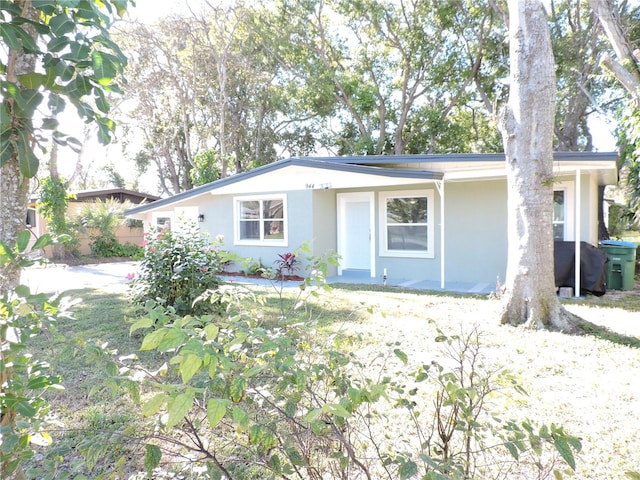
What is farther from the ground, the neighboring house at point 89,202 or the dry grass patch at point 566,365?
the neighboring house at point 89,202

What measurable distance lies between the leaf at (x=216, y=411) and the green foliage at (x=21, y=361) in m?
0.60

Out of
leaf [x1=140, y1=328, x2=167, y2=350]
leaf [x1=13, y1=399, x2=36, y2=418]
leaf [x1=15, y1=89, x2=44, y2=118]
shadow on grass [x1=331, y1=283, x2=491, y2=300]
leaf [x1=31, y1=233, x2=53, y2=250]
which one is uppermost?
leaf [x1=15, y1=89, x2=44, y2=118]

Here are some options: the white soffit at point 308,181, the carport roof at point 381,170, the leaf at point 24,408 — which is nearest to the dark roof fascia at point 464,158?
the carport roof at point 381,170

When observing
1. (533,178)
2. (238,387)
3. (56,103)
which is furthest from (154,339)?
(533,178)

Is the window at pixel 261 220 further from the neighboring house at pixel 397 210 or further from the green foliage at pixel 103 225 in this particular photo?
the green foliage at pixel 103 225

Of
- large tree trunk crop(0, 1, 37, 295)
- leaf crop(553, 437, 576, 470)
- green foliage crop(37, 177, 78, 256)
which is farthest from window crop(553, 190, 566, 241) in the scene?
green foliage crop(37, 177, 78, 256)

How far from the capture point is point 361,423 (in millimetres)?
3102

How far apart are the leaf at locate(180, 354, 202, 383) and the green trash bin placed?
11.4 m

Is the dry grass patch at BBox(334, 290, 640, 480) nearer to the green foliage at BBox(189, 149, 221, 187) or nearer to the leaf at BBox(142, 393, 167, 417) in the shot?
the leaf at BBox(142, 393, 167, 417)

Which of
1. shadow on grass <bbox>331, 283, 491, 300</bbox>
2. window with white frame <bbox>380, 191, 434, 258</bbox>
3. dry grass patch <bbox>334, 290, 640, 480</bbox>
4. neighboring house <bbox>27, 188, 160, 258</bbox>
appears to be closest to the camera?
dry grass patch <bbox>334, 290, 640, 480</bbox>

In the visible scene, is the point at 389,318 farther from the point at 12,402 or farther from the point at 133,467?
the point at 12,402

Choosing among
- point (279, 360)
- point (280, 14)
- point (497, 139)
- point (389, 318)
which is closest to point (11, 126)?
point (279, 360)

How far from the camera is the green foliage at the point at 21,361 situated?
1.23 metres

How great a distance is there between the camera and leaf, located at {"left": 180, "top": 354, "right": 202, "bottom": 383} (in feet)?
3.30
